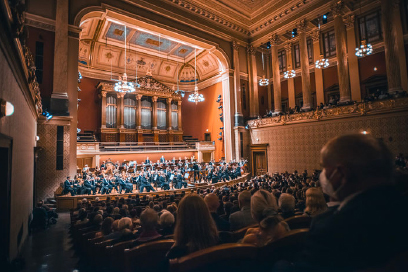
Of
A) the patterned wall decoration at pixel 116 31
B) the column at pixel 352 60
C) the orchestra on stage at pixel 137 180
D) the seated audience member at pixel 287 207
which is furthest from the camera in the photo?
the patterned wall decoration at pixel 116 31

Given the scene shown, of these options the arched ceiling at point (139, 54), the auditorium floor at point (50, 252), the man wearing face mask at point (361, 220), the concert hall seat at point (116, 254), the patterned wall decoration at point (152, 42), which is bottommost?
the auditorium floor at point (50, 252)

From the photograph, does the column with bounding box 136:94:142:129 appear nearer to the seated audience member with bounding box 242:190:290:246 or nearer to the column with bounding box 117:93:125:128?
the column with bounding box 117:93:125:128

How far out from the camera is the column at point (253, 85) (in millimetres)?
17562

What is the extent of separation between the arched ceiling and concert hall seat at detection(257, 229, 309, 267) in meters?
14.8

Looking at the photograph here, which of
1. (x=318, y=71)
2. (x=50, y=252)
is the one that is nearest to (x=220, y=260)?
(x=50, y=252)

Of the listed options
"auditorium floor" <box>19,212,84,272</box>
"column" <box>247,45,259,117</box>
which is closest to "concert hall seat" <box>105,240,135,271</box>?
"auditorium floor" <box>19,212,84,272</box>

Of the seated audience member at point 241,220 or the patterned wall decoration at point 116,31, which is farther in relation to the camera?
the patterned wall decoration at point 116,31

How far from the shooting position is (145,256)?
6.87 ft

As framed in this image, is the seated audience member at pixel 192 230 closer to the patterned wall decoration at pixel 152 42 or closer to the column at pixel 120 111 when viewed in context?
the patterned wall decoration at pixel 152 42

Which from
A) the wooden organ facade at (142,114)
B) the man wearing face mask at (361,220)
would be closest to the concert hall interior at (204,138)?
the man wearing face mask at (361,220)

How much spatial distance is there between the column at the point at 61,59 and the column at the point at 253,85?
12.8 metres

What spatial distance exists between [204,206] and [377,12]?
17.8 m

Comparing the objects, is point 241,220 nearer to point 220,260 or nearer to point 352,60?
point 220,260

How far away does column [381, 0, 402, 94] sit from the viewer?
1045 centimetres
